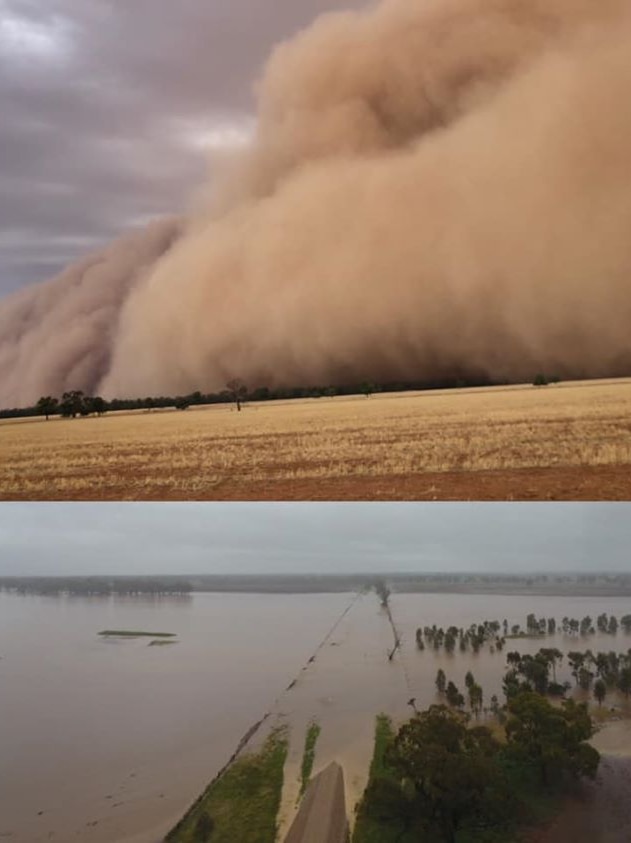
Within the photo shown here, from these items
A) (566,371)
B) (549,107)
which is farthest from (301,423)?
(549,107)

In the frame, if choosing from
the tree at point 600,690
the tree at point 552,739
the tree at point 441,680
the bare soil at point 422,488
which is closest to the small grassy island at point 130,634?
the bare soil at point 422,488

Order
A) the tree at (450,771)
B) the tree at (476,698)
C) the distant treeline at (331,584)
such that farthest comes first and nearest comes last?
1. the distant treeline at (331,584)
2. the tree at (476,698)
3. the tree at (450,771)

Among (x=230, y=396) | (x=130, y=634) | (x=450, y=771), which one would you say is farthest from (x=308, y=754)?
(x=230, y=396)

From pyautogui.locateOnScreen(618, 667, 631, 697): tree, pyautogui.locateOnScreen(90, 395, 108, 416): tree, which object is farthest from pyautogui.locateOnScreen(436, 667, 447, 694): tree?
pyautogui.locateOnScreen(90, 395, 108, 416): tree

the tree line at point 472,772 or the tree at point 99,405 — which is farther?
the tree at point 99,405

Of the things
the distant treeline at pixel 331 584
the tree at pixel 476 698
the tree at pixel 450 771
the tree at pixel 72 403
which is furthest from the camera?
the tree at pixel 72 403

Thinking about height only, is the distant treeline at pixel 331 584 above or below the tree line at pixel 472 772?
above

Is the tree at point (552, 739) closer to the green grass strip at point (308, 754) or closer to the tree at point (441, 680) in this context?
the tree at point (441, 680)

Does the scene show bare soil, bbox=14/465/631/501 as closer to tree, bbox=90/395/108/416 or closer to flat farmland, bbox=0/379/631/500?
flat farmland, bbox=0/379/631/500
